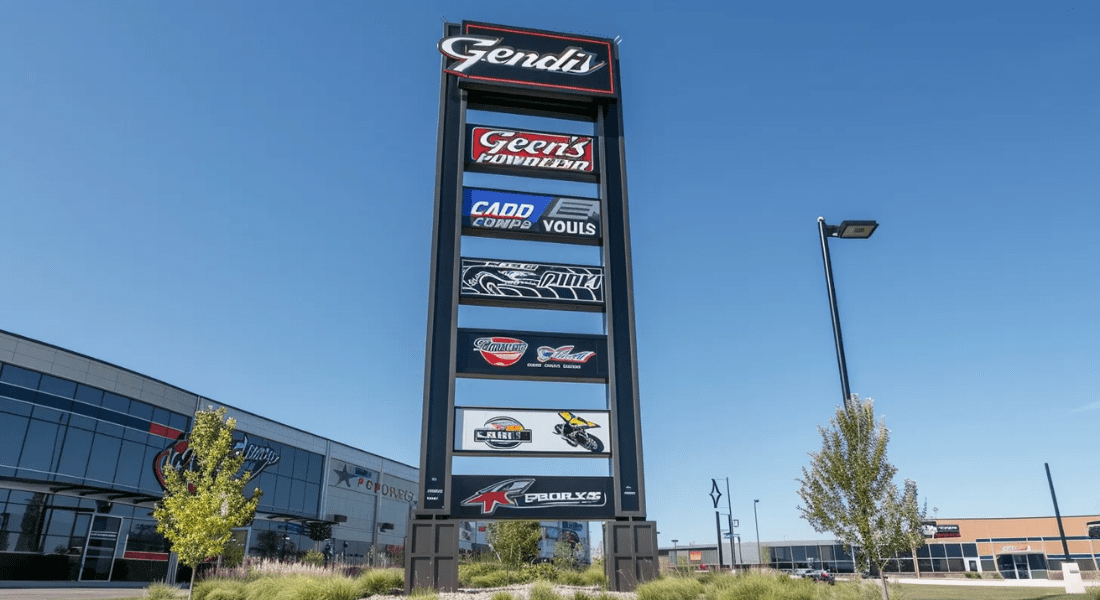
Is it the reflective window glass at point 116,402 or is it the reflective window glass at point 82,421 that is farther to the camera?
the reflective window glass at point 116,402

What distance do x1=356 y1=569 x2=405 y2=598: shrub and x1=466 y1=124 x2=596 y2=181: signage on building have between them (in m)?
16.1

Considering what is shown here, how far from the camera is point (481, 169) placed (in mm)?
29062

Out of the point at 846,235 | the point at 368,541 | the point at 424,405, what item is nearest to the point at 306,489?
the point at 368,541

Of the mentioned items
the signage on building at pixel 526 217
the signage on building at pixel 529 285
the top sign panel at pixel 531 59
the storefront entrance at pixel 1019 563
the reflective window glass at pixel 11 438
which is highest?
the top sign panel at pixel 531 59

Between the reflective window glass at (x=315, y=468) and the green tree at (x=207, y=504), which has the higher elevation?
the reflective window glass at (x=315, y=468)

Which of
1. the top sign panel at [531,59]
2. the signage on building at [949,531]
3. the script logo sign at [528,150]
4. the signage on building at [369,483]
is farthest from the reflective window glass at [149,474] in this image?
the signage on building at [949,531]

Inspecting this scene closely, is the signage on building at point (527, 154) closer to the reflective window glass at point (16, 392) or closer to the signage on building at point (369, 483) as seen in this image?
the reflective window glass at point (16, 392)

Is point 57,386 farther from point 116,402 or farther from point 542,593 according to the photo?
point 542,593

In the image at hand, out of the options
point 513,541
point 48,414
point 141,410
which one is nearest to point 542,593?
point 513,541

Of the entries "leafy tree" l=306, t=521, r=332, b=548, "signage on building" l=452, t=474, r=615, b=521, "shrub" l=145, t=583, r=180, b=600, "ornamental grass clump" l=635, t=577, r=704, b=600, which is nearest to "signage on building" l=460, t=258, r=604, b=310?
"signage on building" l=452, t=474, r=615, b=521

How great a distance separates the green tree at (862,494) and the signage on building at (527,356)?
10.2 metres

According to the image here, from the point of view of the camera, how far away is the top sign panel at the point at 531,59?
98.2 feet

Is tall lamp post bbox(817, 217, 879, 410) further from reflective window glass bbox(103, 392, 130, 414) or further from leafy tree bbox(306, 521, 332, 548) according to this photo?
leafy tree bbox(306, 521, 332, 548)

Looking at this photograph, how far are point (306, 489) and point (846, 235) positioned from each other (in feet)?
183
